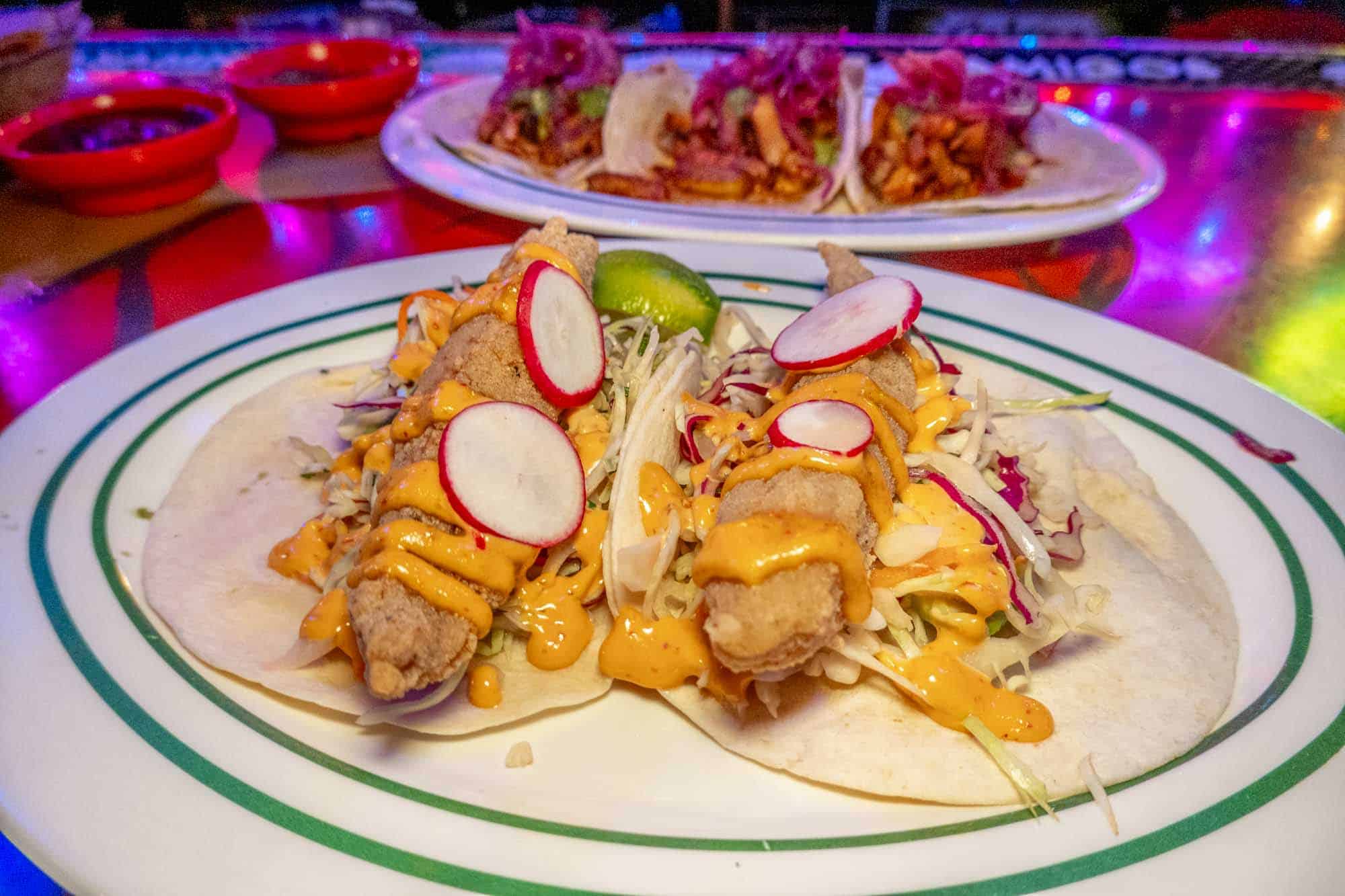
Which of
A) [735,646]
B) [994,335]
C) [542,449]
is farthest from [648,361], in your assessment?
[994,335]

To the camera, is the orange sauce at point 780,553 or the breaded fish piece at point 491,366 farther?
the breaded fish piece at point 491,366

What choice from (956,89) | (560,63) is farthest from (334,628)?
(956,89)

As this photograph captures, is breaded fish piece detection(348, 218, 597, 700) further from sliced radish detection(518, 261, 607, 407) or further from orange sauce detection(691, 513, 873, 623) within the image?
orange sauce detection(691, 513, 873, 623)

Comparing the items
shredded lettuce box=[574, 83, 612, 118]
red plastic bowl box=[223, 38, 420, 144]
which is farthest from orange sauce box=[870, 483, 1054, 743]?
red plastic bowl box=[223, 38, 420, 144]

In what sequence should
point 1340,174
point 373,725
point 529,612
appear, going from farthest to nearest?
point 1340,174
point 529,612
point 373,725

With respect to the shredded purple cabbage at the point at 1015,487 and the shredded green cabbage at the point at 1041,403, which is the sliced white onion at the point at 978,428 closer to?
the shredded purple cabbage at the point at 1015,487

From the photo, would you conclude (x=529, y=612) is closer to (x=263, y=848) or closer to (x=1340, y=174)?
(x=263, y=848)

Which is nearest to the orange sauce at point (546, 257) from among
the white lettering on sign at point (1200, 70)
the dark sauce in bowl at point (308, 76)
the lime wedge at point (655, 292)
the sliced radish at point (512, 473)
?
the lime wedge at point (655, 292)
